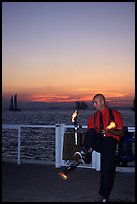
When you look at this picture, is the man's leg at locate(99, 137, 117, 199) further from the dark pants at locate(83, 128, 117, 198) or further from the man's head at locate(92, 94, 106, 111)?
the man's head at locate(92, 94, 106, 111)

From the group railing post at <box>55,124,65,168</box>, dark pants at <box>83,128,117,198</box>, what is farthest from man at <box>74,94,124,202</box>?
railing post at <box>55,124,65,168</box>

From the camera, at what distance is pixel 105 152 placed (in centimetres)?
684

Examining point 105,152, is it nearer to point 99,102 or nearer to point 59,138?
point 99,102

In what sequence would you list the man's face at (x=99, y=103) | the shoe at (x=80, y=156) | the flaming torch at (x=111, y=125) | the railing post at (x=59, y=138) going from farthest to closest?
the railing post at (x=59, y=138)
the man's face at (x=99, y=103)
the shoe at (x=80, y=156)
the flaming torch at (x=111, y=125)

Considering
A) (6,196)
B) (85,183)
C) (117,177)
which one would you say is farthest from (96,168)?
(6,196)

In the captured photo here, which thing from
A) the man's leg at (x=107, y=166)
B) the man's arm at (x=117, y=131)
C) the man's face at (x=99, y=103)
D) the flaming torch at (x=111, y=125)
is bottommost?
the man's leg at (x=107, y=166)

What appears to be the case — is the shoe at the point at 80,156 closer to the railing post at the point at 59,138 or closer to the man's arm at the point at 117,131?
the man's arm at the point at 117,131

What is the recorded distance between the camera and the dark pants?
22.2ft

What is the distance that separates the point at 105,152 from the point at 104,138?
255 millimetres

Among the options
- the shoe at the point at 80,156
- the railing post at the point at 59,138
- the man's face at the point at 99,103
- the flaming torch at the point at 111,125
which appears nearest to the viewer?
the flaming torch at the point at 111,125

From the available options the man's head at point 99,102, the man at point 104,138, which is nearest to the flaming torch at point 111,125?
the man at point 104,138

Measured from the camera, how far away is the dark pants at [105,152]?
22.2 ft

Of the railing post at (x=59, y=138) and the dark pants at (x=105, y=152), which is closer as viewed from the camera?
the dark pants at (x=105, y=152)

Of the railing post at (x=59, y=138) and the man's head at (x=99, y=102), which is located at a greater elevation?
the man's head at (x=99, y=102)
